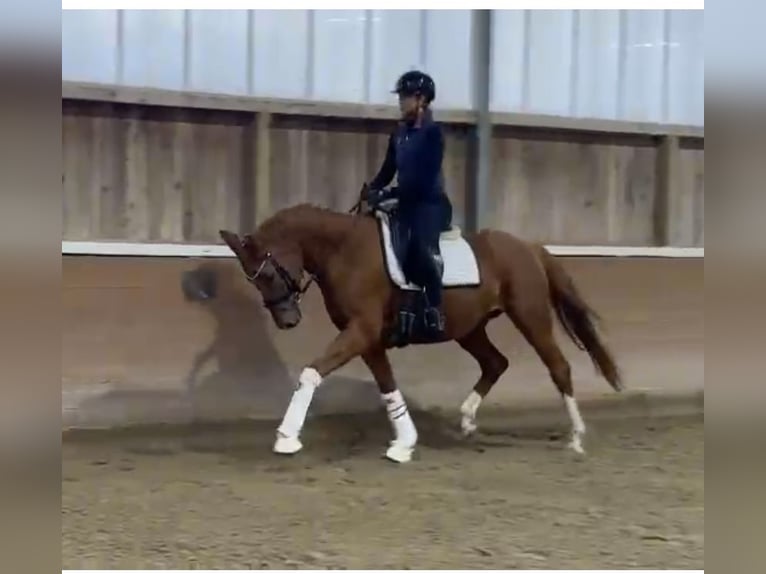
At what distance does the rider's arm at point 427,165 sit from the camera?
2689 mm

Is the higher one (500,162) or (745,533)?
(500,162)

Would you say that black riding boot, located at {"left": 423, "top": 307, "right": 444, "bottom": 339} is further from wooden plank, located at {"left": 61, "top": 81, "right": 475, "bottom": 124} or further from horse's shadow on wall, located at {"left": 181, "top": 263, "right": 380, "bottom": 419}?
wooden plank, located at {"left": 61, "top": 81, "right": 475, "bottom": 124}

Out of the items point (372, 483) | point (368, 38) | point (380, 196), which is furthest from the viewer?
point (368, 38)

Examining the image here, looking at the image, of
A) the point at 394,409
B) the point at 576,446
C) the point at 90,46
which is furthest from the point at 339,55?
the point at 576,446

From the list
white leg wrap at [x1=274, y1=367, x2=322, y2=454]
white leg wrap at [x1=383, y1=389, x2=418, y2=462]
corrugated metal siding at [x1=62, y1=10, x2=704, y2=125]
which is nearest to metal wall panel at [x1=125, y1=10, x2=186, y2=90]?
corrugated metal siding at [x1=62, y1=10, x2=704, y2=125]

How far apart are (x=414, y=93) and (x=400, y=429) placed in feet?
2.65

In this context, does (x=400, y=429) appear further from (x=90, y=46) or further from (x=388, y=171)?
(x=90, y=46)

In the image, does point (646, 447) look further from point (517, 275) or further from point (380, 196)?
point (380, 196)

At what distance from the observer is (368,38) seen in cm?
300

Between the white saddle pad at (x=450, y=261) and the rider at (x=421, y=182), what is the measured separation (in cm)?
3

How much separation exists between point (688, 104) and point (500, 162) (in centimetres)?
56

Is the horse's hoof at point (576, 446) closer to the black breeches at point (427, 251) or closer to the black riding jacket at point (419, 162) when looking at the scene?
the black breeches at point (427, 251)

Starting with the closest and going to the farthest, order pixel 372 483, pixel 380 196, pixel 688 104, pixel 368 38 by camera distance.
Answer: pixel 372 483 → pixel 380 196 → pixel 368 38 → pixel 688 104

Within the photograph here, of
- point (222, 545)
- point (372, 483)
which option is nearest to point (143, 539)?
point (222, 545)
